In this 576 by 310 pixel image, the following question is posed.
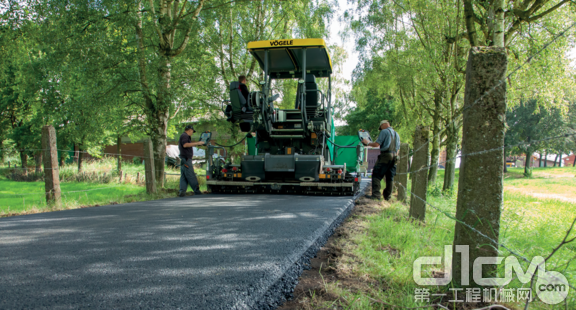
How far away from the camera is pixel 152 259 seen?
298 cm

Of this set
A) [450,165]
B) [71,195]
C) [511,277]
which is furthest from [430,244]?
[450,165]

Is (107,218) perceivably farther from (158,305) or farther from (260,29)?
(260,29)

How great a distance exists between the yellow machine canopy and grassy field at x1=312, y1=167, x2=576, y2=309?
4709 mm

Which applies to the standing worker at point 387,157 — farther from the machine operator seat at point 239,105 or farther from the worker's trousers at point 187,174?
the worker's trousers at point 187,174

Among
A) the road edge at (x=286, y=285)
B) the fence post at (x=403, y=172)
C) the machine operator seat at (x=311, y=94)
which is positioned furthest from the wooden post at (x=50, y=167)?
the fence post at (x=403, y=172)

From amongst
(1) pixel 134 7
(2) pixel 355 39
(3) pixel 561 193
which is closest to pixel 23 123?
(1) pixel 134 7

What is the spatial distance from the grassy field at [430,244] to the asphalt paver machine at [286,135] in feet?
9.86

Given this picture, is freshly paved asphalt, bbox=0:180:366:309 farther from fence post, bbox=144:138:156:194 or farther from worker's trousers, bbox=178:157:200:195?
worker's trousers, bbox=178:157:200:195

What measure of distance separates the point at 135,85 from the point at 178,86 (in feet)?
4.29

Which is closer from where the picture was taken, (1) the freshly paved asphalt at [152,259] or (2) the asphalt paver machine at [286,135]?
(1) the freshly paved asphalt at [152,259]

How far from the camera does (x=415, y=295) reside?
7.33ft

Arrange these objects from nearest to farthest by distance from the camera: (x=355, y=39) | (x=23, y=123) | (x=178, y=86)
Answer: (x=178, y=86), (x=355, y=39), (x=23, y=123)

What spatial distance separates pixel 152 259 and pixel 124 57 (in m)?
8.96

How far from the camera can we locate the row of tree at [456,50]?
849 centimetres
